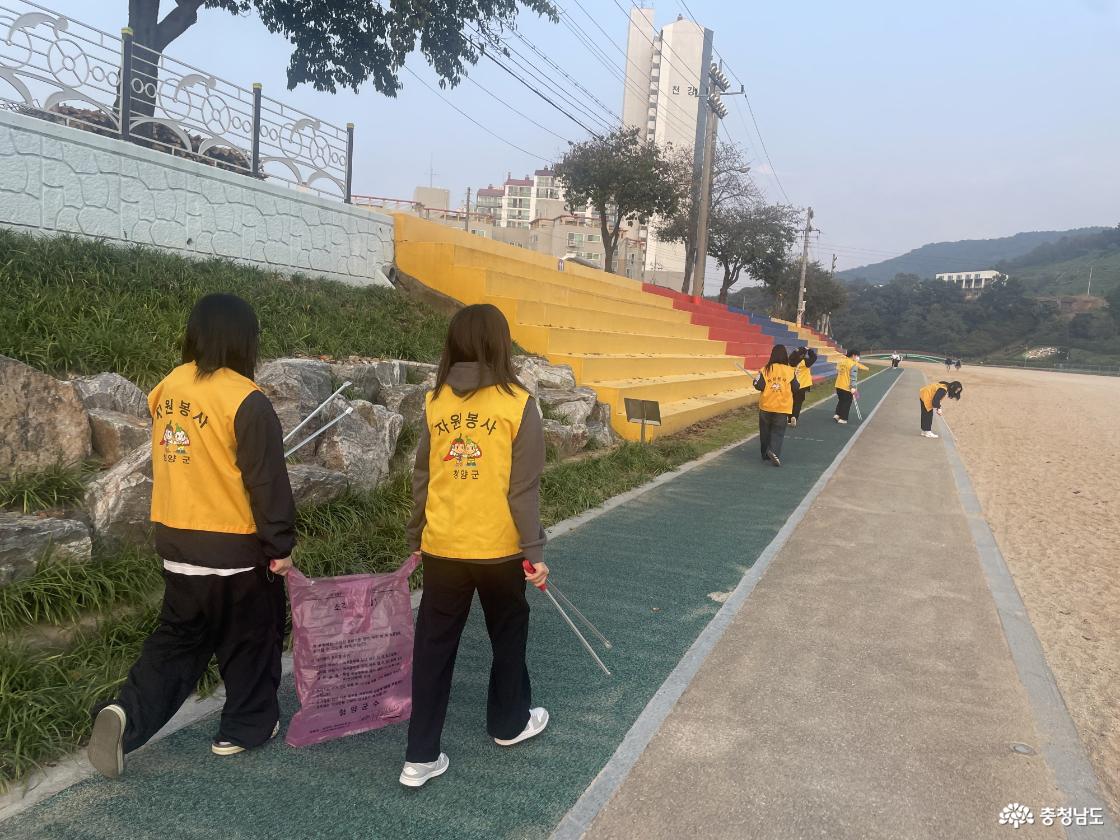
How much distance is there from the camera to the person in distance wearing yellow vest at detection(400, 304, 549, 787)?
2676 millimetres

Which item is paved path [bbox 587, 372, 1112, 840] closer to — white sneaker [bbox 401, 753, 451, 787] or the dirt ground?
the dirt ground

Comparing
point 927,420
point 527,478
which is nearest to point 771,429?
point 927,420

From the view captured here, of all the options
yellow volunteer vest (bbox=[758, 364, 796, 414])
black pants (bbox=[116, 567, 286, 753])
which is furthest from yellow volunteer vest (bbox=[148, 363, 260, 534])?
yellow volunteer vest (bbox=[758, 364, 796, 414])

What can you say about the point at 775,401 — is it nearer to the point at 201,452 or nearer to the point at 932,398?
the point at 932,398

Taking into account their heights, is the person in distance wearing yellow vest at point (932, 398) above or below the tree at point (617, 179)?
below

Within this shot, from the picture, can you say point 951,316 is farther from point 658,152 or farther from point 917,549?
point 917,549

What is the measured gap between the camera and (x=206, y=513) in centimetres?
263

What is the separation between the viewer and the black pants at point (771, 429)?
10164 millimetres

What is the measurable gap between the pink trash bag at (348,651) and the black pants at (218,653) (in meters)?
0.12

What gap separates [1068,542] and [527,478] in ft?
21.4

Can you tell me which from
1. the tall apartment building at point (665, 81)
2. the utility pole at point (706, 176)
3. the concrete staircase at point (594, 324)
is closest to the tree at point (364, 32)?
the concrete staircase at point (594, 324)

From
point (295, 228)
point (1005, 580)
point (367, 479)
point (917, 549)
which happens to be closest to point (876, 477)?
point (917, 549)

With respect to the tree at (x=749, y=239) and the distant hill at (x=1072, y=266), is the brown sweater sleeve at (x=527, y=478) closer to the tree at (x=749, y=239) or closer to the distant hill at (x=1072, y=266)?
the tree at (x=749, y=239)

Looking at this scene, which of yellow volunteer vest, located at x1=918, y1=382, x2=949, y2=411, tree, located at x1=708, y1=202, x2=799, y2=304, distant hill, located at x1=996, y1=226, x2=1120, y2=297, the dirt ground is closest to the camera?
the dirt ground
